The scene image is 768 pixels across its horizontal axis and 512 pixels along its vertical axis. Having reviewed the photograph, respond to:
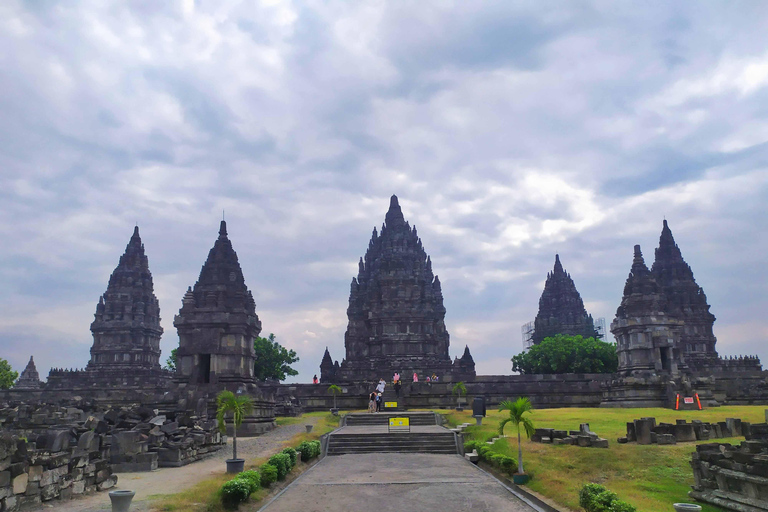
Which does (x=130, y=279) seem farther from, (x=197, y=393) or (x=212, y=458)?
(x=212, y=458)

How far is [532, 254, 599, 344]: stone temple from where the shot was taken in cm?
8562

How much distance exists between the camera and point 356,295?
7975 centimetres

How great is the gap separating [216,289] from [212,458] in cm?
1541

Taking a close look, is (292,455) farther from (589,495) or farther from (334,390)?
(334,390)

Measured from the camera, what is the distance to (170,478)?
17281 mm

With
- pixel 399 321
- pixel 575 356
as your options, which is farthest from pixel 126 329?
pixel 575 356

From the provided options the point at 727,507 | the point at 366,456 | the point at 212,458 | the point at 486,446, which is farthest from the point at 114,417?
the point at 727,507

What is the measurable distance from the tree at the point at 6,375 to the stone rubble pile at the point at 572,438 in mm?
62892

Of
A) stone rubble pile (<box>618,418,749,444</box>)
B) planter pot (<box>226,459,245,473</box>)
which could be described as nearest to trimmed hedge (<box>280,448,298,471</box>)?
planter pot (<box>226,459,245,473</box>)

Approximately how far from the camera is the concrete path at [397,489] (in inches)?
520

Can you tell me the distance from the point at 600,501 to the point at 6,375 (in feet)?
231

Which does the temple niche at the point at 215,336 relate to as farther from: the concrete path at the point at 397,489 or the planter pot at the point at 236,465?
the planter pot at the point at 236,465

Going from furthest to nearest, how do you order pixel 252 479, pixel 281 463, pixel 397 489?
1. pixel 281 463
2. pixel 397 489
3. pixel 252 479

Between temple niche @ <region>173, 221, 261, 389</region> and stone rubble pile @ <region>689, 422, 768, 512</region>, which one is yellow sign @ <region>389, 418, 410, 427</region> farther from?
temple niche @ <region>173, 221, 261, 389</region>
